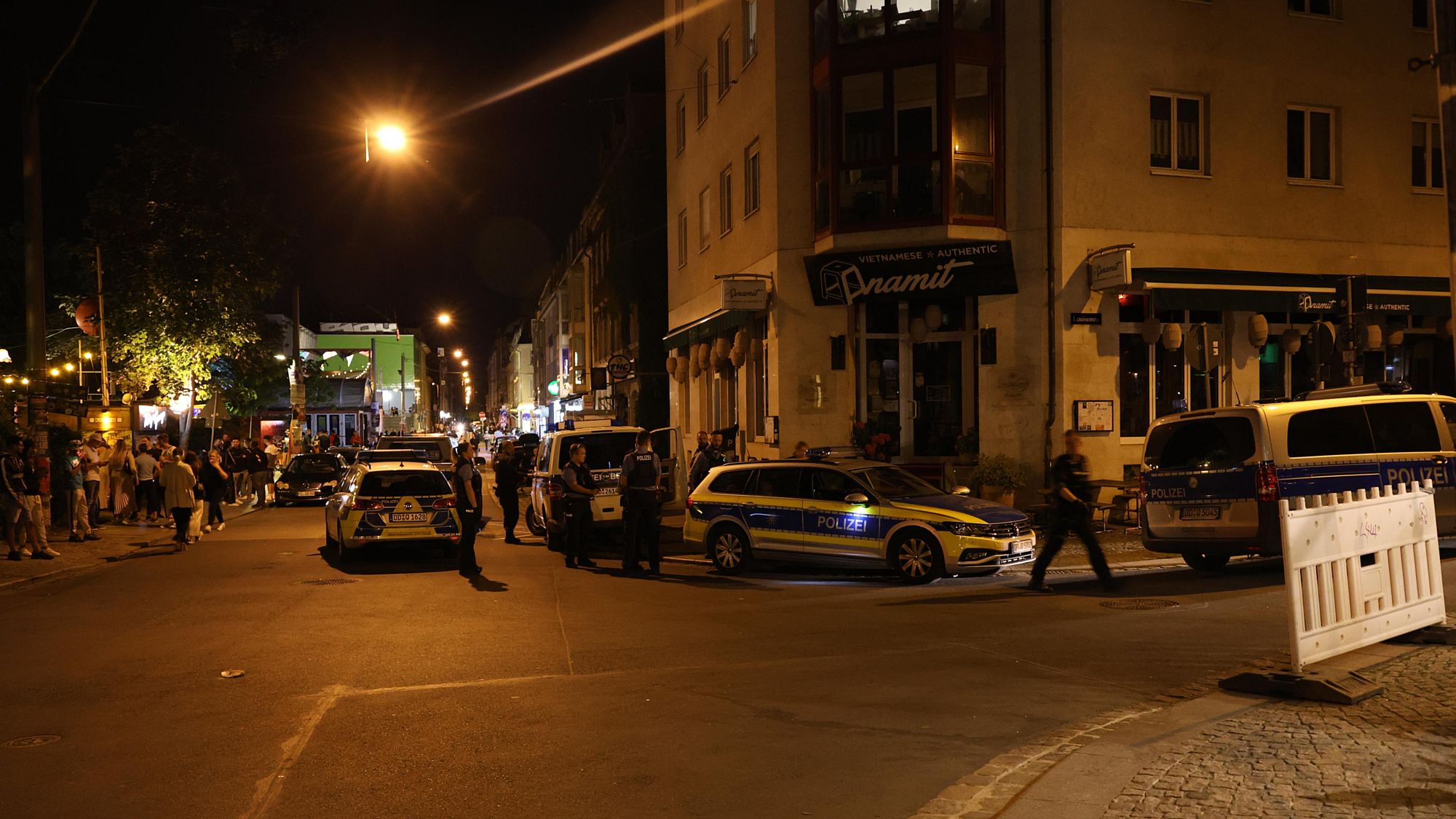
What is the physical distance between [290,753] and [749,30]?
2040cm

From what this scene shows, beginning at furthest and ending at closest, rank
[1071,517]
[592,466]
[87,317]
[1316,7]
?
Result: [87,317], [1316,7], [592,466], [1071,517]

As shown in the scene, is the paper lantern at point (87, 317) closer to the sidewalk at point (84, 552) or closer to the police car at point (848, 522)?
the sidewalk at point (84, 552)

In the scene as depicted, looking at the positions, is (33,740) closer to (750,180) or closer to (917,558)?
(917,558)

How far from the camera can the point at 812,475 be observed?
14797 mm

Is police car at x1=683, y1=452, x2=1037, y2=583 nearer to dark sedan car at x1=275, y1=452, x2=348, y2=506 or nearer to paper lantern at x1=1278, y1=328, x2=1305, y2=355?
paper lantern at x1=1278, y1=328, x2=1305, y2=355

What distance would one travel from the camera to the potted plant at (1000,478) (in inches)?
759

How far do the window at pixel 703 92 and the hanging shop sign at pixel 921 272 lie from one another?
9427mm

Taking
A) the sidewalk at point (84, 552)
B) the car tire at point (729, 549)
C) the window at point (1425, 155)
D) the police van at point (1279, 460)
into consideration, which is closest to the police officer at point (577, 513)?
the car tire at point (729, 549)

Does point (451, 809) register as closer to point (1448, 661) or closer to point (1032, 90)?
point (1448, 661)

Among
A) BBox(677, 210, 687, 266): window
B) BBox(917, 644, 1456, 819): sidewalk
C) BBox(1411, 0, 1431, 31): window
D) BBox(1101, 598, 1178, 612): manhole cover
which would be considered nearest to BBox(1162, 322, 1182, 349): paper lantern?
BBox(1411, 0, 1431, 31): window

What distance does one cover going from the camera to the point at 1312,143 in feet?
70.4

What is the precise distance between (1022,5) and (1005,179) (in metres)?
3.11

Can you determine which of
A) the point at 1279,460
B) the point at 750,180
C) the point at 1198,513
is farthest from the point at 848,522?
the point at 750,180

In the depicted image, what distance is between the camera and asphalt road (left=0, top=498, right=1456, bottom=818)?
5.82 meters
